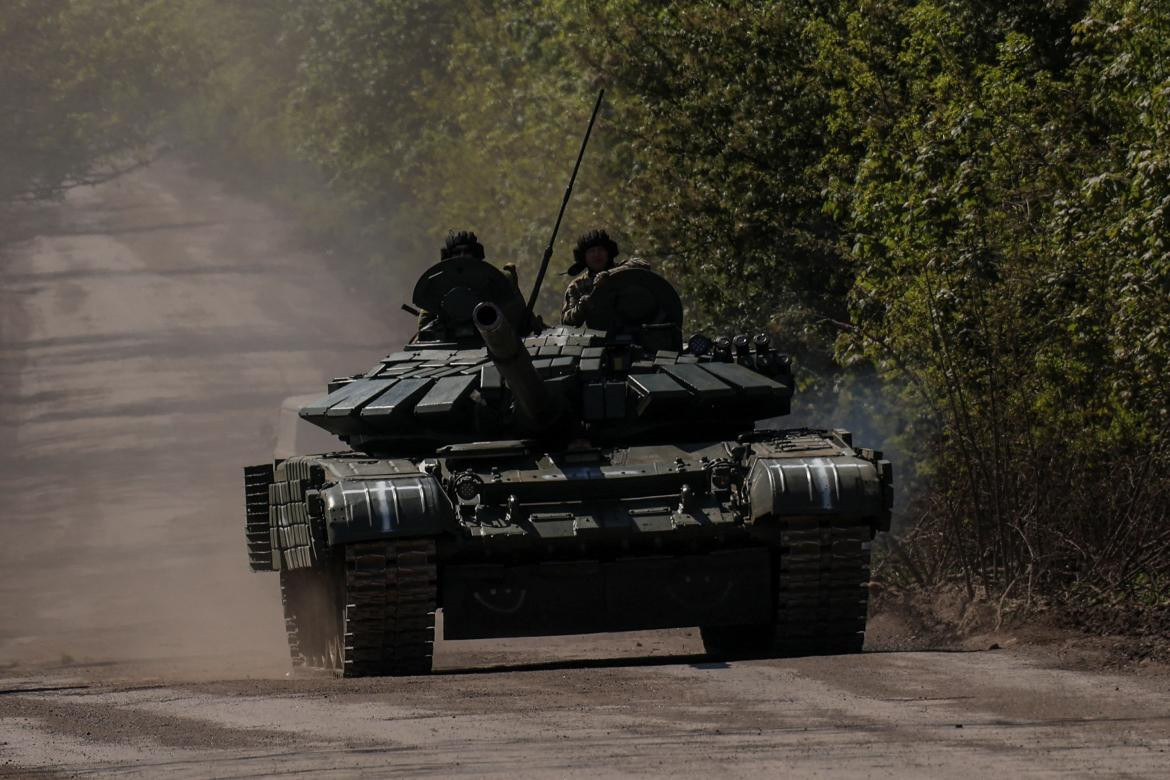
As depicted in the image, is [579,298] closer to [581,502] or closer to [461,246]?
[461,246]

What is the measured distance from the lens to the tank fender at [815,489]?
14.5 m

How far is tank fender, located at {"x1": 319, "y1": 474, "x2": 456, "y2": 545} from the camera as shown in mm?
14195

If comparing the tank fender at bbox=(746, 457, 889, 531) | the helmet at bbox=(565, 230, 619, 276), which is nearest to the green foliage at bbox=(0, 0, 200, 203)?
the helmet at bbox=(565, 230, 619, 276)

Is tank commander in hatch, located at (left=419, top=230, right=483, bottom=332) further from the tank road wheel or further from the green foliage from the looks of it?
the green foliage

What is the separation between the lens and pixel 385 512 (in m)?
14.2

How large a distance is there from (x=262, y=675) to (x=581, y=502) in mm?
5013

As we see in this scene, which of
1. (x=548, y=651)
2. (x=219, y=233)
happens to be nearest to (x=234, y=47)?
(x=219, y=233)

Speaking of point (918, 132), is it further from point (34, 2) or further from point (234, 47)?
point (234, 47)

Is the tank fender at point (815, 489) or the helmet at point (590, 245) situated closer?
the tank fender at point (815, 489)

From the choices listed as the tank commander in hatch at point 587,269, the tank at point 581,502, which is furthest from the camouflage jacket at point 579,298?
the tank at point 581,502

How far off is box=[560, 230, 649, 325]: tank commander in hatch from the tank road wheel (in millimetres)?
2975

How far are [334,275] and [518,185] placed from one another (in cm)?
2588

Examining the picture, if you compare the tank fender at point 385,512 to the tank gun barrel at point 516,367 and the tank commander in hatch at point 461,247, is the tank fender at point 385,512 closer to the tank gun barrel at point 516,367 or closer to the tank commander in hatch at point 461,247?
the tank gun barrel at point 516,367

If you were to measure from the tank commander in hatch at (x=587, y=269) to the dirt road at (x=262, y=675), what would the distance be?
2539mm
